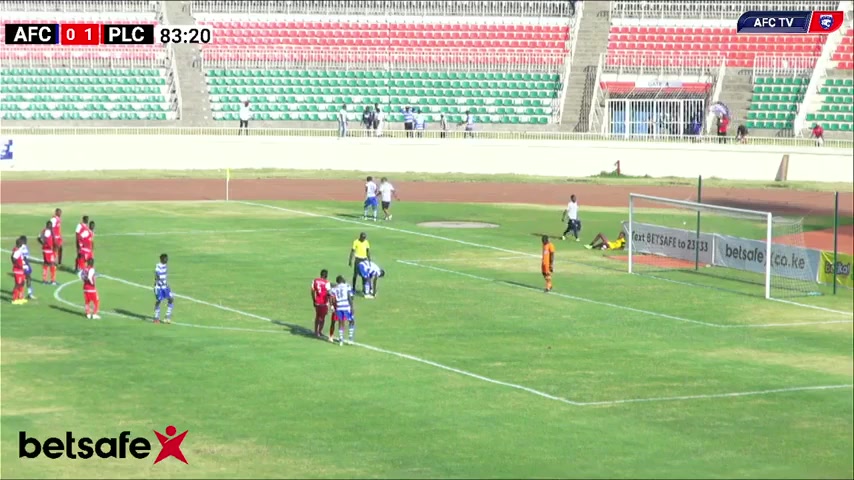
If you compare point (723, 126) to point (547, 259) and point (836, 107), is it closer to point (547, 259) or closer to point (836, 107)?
point (836, 107)

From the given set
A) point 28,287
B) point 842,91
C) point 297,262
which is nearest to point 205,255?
point 297,262

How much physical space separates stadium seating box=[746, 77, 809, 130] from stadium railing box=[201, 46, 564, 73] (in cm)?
1117

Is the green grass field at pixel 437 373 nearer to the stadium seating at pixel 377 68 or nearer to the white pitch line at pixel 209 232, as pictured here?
the white pitch line at pixel 209 232

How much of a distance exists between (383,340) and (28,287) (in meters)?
10.8

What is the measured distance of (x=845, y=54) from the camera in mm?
75062

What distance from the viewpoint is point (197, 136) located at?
69.1 meters

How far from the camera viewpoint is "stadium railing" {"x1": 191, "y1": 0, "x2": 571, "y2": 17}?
79875 mm

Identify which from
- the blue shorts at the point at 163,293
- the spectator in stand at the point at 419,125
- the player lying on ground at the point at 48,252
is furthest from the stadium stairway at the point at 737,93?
the blue shorts at the point at 163,293

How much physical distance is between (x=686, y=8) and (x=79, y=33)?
7446 centimetres

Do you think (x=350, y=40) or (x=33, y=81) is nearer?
(x=33, y=81)

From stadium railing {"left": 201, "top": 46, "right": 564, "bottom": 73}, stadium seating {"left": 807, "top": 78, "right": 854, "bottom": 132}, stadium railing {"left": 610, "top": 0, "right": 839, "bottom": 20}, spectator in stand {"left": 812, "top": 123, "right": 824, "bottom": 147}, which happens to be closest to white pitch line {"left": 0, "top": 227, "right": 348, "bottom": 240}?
stadium railing {"left": 201, "top": 46, "right": 564, "bottom": 73}

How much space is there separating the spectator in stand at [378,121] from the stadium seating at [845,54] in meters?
24.2

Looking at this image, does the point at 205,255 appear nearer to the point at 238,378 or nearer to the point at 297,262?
the point at 297,262

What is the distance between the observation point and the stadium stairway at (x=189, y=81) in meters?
73.3
